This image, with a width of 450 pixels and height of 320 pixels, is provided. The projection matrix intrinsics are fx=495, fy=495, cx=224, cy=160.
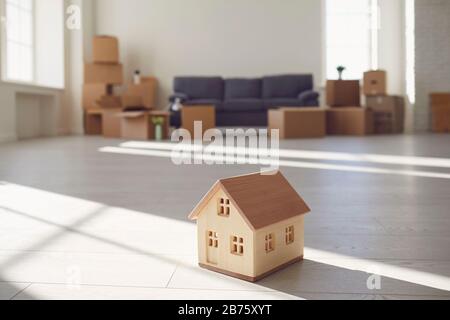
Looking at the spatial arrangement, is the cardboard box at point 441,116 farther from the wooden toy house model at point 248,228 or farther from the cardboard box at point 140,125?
the wooden toy house model at point 248,228

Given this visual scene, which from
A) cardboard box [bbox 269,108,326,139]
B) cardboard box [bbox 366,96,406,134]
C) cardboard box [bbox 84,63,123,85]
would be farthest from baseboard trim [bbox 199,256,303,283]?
cardboard box [bbox 84,63,123,85]

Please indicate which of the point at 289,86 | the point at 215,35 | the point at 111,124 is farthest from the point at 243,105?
the point at 111,124

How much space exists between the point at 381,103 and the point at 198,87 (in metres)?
3.01

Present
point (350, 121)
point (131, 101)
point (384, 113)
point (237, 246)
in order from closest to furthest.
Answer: point (237, 246), point (131, 101), point (350, 121), point (384, 113)

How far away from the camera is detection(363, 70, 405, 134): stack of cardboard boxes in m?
7.72

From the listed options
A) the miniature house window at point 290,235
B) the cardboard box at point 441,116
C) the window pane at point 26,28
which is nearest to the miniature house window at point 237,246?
the miniature house window at point 290,235

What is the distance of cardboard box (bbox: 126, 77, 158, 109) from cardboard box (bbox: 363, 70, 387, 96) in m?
3.56

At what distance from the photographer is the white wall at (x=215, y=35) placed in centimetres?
874

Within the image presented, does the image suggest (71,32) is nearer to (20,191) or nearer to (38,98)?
(38,98)

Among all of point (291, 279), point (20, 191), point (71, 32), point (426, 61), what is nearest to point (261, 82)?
point (426, 61)

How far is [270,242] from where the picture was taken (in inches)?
45.1

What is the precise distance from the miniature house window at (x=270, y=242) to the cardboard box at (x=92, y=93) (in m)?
7.26

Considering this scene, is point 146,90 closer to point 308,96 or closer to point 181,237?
point 308,96
